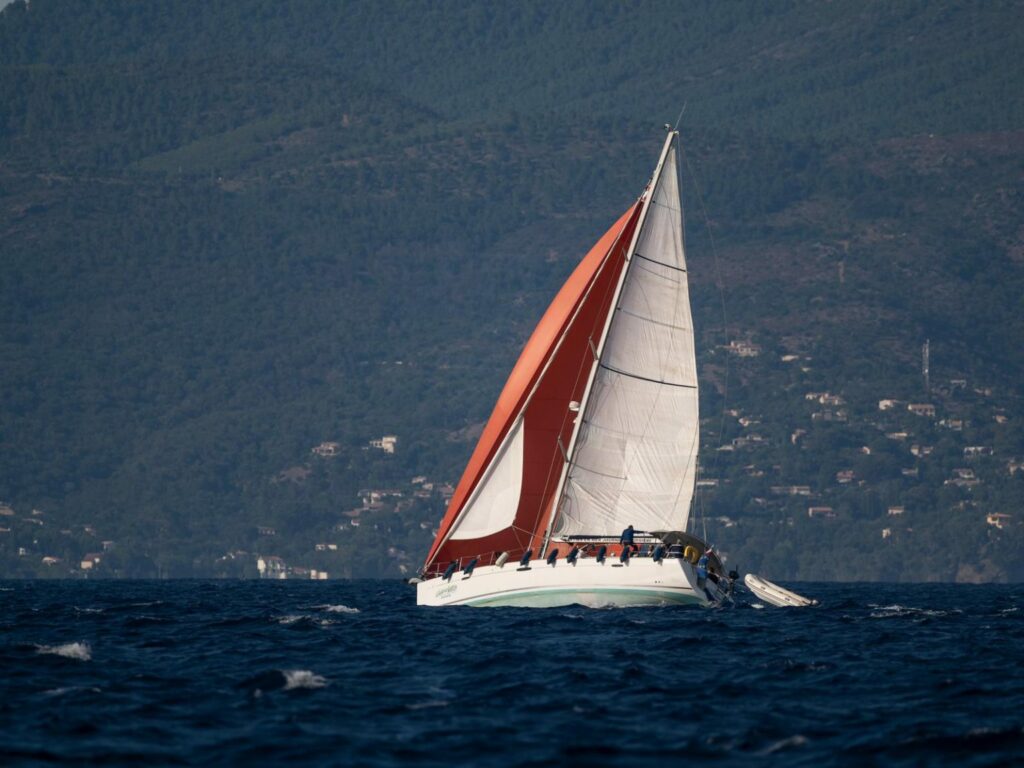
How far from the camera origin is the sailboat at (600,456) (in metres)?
53.3

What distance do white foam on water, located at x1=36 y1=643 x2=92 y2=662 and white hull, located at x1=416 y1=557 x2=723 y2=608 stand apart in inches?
519

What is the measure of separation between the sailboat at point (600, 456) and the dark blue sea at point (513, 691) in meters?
1.07

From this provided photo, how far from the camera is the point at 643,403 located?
54844 mm

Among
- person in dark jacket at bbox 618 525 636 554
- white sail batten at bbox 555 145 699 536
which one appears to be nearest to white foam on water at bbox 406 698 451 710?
person in dark jacket at bbox 618 525 636 554

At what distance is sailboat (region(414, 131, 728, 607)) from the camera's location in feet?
175

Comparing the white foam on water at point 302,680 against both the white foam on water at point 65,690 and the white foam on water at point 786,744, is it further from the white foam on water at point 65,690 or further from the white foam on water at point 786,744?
the white foam on water at point 786,744

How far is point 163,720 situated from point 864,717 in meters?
11.1

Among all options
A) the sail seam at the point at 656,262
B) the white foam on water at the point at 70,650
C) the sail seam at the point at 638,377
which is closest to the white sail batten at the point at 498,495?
the sail seam at the point at 638,377

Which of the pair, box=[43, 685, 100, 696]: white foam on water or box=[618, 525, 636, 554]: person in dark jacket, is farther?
box=[618, 525, 636, 554]: person in dark jacket

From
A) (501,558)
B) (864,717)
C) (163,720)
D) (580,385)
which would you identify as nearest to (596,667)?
(864,717)

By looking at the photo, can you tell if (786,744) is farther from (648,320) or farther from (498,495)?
(498,495)

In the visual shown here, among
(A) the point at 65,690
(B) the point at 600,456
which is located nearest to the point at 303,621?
(B) the point at 600,456

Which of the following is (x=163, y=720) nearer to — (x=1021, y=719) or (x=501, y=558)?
(x=1021, y=719)

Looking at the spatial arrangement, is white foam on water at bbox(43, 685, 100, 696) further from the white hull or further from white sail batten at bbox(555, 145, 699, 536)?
white sail batten at bbox(555, 145, 699, 536)
